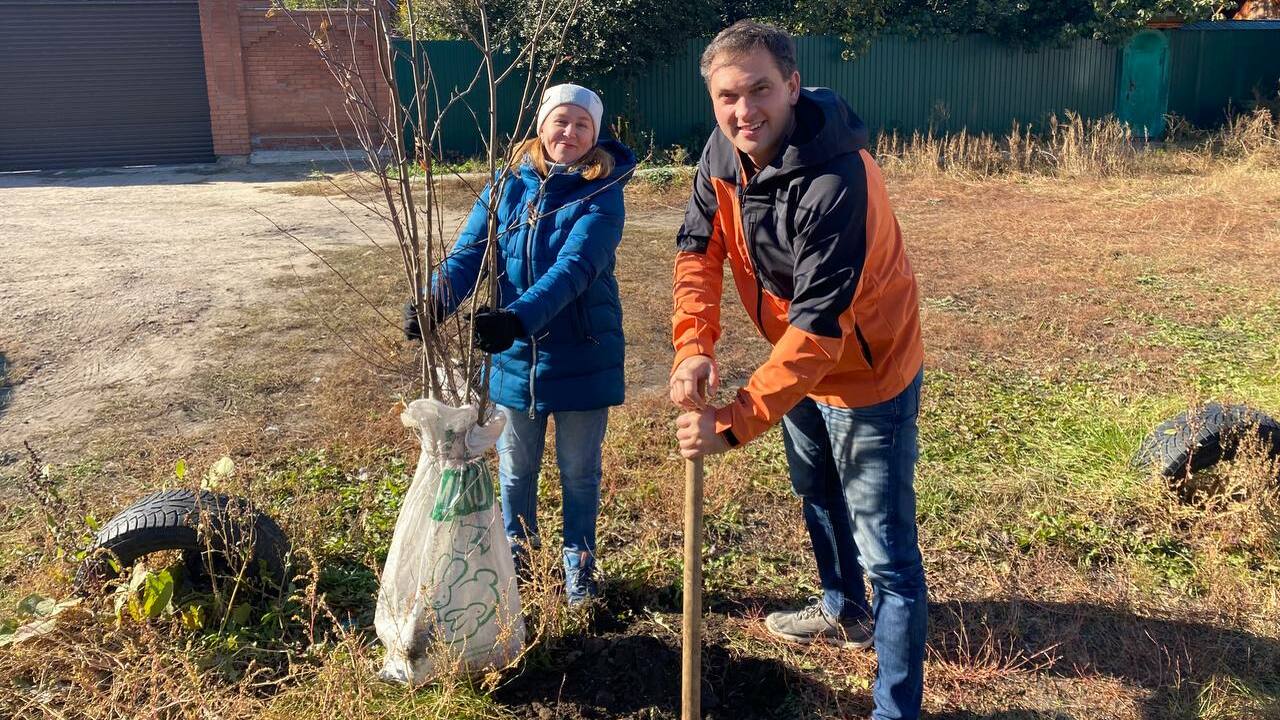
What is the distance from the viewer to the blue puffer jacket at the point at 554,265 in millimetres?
2902

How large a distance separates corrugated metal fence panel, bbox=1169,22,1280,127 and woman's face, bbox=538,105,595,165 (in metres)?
18.9

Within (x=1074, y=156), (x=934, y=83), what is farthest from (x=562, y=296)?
(x=934, y=83)

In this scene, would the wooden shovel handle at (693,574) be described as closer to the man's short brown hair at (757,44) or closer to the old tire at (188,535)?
the man's short brown hair at (757,44)

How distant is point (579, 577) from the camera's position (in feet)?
10.3

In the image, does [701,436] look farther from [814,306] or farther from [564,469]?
[564,469]

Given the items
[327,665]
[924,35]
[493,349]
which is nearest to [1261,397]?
[493,349]

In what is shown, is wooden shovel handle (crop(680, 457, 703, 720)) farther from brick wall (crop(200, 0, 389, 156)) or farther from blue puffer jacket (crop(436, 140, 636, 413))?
brick wall (crop(200, 0, 389, 156))

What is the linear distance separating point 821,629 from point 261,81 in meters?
16.9

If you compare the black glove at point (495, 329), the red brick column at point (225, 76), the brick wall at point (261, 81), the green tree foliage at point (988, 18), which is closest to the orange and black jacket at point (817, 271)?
the black glove at point (495, 329)

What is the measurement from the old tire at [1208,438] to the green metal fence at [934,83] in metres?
11.9

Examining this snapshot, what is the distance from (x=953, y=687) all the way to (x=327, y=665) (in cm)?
178

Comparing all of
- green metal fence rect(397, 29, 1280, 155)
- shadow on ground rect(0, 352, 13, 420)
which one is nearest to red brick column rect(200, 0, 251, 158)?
green metal fence rect(397, 29, 1280, 155)

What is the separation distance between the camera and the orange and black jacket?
7.14 feet

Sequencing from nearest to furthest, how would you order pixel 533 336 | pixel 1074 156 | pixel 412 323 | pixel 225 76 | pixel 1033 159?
pixel 412 323
pixel 533 336
pixel 1074 156
pixel 1033 159
pixel 225 76
